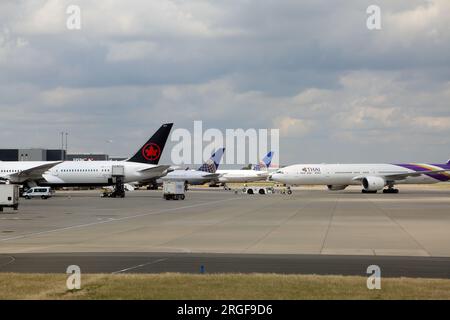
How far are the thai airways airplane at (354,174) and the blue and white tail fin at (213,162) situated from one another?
62.8 metres

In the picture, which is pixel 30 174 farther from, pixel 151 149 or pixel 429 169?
pixel 429 169

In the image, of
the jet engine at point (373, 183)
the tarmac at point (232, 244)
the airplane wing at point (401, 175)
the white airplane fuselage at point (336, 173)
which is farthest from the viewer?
the white airplane fuselage at point (336, 173)

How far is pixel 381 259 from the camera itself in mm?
23641

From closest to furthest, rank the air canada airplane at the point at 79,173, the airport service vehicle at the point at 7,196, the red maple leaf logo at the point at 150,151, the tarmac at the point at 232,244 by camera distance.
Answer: the tarmac at the point at 232,244, the airport service vehicle at the point at 7,196, the air canada airplane at the point at 79,173, the red maple leaf logo at the point at 150,151

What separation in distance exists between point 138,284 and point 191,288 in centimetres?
139

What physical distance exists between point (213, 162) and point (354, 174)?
2627 inches

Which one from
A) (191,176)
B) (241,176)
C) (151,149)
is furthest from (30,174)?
(241,176)

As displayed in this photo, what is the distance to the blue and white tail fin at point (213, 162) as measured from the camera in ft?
560

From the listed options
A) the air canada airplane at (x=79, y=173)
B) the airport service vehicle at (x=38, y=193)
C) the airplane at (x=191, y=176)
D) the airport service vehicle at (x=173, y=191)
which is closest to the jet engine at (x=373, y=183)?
the air canada airplane at (x=79, y=173)

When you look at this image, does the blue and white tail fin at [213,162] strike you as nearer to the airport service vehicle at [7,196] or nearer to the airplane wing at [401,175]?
the airplane wing at [401,175]

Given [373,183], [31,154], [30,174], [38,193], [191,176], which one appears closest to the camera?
[38,193]

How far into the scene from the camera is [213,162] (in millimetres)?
170625
